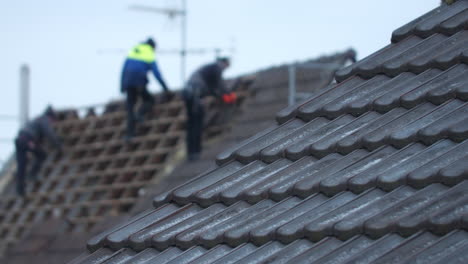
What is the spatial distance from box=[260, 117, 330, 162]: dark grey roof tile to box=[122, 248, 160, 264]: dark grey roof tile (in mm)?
712

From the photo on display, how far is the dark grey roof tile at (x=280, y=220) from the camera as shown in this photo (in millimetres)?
4113

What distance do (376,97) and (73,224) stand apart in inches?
418

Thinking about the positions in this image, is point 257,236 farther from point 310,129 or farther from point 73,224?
point 73,224

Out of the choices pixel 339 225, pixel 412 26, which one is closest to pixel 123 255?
pixel 339 225

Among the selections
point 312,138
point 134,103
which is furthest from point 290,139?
point 134,103

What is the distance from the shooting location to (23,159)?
16656 millimetres

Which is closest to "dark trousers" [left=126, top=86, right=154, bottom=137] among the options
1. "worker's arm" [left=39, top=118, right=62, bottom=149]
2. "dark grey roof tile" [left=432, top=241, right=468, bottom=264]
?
"worker's arm" [left=39, top=118, right=62, bottom=149]

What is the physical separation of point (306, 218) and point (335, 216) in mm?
155

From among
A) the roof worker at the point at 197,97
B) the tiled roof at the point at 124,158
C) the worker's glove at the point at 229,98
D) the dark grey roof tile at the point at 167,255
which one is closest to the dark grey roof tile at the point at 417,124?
the dark grey roof tile at the point at 167,255

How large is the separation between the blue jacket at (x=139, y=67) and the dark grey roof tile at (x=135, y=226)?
940 centimetres

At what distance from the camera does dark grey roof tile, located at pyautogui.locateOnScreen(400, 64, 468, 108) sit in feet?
14.6

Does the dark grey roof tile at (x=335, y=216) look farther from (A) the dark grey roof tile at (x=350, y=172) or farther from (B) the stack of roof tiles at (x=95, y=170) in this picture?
(B) the stack of roof tiles at (x=95, y=170)

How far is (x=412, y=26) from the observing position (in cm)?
517

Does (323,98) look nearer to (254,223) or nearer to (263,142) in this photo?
(263,142)
